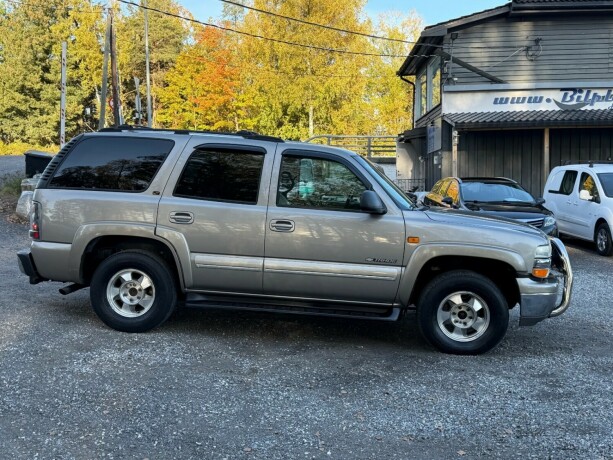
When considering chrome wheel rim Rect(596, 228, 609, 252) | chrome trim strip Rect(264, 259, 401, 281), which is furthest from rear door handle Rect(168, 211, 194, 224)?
chrome wheel rim Rect(596, 228, 609, 252)

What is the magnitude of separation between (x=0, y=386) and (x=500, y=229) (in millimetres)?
4231

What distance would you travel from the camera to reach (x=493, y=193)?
11.1 m

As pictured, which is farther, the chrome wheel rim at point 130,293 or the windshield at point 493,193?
the windshield at point 493,193

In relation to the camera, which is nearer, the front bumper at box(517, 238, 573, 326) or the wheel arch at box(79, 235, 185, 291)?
the front bumper at box(517, 238, 573, 326)

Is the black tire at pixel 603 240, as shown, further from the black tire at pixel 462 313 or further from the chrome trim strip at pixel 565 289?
the black tire at pixel 462 313

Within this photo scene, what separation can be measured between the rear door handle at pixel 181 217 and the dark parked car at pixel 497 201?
5055 mm

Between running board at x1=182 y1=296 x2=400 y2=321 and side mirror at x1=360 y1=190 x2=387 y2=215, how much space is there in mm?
914

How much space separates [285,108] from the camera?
109 feet

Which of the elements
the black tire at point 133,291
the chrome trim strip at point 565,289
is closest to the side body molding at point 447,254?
the chrome trim strip at point 565,289

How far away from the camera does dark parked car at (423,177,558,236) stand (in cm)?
944

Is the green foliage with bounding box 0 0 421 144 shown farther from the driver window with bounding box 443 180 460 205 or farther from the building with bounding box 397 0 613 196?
the driver window with bounding box 443 180 460 205

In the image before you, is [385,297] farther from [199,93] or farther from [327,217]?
[199,93]

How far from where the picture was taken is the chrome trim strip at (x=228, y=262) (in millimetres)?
5258

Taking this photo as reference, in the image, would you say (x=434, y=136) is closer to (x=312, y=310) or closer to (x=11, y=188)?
(x=11, y=188)
